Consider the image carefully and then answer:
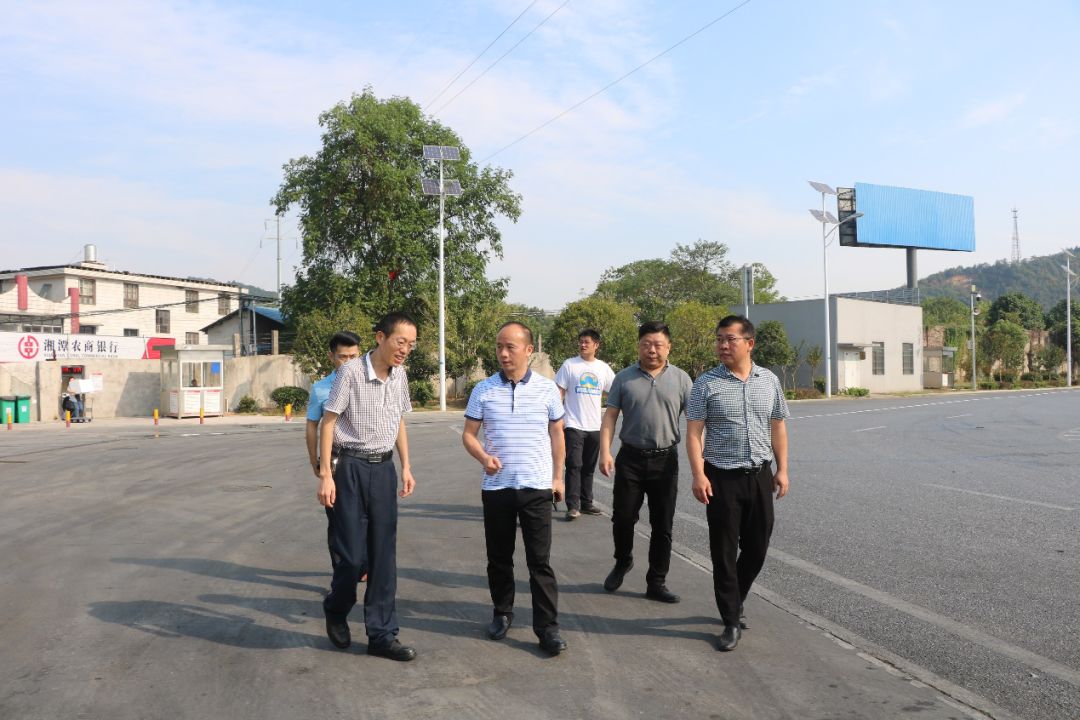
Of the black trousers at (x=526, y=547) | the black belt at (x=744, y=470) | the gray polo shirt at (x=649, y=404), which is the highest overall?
the gray polo shirt at (x=649, y=404)

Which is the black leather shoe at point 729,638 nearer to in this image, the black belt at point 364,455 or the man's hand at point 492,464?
the man's hand at point 492,464

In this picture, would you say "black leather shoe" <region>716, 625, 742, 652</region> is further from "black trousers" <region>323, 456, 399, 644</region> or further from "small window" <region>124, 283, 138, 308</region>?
"small window" <region>124, 283, 138, 308</region>

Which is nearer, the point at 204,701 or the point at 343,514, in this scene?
the point at 204,701

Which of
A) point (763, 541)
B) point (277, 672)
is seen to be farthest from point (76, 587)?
point (763, 541)

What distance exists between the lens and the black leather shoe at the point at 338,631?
15.4ft

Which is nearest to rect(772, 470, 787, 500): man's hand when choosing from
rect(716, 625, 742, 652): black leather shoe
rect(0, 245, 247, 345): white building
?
rect(716, 625, 742, 652): black leather shoe

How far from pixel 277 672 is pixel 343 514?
846 millimetres

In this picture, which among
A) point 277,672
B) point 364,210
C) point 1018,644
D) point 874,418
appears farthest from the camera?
point 364,210

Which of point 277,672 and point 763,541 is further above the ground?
point 763,541

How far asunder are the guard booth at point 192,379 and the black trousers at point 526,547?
2670cm

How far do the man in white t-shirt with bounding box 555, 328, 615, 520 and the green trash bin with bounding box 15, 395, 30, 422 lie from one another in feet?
85.7

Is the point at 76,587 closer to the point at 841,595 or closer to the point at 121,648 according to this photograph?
the point at 121,648

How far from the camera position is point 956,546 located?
7.19 meters

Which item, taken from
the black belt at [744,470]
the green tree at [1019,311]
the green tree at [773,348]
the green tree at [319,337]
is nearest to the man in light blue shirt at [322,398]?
the black belt at [744,470]
